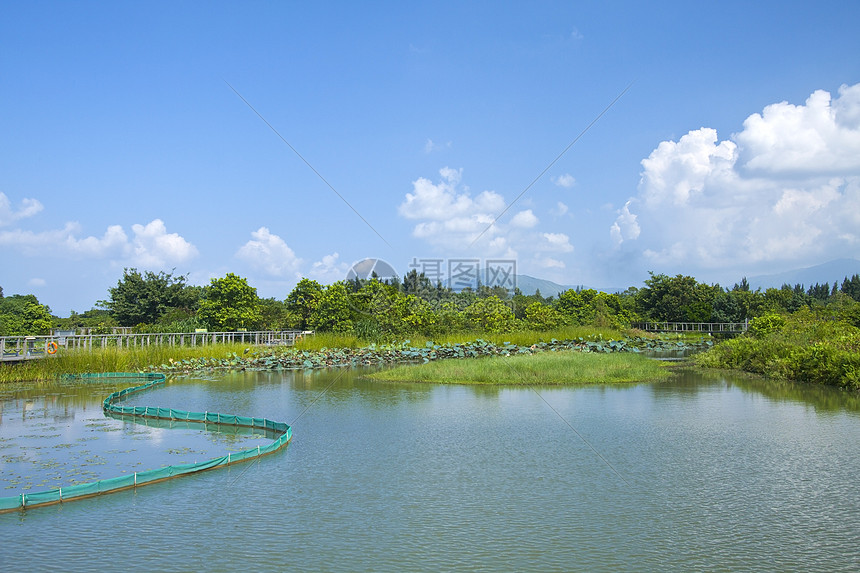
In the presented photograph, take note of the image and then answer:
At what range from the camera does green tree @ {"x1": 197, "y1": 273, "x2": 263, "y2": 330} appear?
38.0 metres

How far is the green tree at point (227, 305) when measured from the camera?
38.0 meters

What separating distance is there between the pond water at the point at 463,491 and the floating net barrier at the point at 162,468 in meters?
0.18

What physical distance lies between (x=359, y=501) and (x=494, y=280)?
32250 mm

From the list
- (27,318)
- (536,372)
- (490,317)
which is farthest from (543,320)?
(27,318)

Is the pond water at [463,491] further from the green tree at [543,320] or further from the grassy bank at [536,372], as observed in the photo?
the green tree at [543,320]

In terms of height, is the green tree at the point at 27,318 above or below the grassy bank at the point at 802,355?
above

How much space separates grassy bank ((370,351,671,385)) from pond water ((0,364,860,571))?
178 inches

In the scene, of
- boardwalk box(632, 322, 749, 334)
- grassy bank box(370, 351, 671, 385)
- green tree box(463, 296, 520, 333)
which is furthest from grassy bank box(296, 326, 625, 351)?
boardwalk box(632, 322, 749, 334)

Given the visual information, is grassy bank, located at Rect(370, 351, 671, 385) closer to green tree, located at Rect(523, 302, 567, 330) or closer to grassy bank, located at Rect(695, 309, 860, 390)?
grassy bank, located at Rect(695, 309, 860, 390)

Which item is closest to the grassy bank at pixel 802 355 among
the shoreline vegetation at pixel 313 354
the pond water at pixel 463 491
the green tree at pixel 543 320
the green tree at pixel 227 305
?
the pond water at pixel 463 491

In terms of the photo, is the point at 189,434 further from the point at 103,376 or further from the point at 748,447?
the point at 103,376

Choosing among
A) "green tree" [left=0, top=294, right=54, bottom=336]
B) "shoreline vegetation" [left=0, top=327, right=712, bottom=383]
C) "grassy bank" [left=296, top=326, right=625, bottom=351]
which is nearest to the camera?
"shoreline vegetation" [left=0, top=327, right=712, bottom=383]

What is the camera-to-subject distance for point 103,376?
72.5 ft

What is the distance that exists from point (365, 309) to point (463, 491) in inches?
1249
